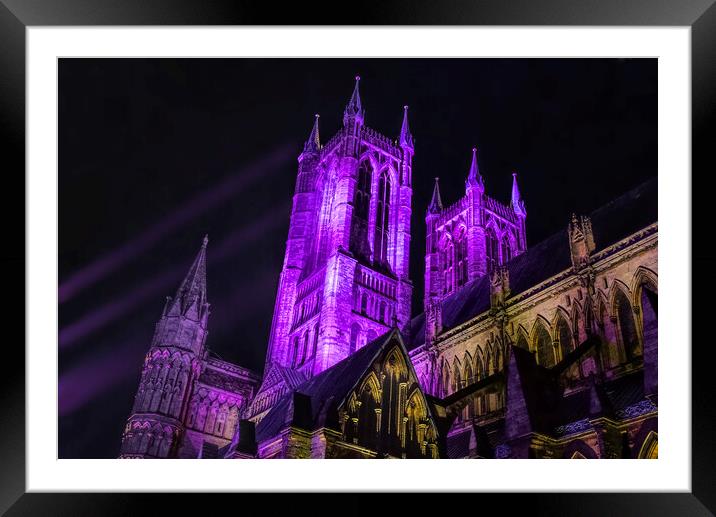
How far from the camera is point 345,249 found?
32094 mm

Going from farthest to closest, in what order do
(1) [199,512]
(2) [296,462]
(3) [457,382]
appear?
(3) [457,382]
(2) [296,462]
(1) [199,512]

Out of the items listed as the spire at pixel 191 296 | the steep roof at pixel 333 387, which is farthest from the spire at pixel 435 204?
the steep roof at pixel 333 387

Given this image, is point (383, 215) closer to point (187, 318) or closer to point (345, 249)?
point (345, 249)

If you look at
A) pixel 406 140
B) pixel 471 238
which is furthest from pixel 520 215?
pixel 406 140

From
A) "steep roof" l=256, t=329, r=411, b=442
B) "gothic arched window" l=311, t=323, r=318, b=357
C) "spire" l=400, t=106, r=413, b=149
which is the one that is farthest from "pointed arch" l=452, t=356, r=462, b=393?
"spire" l=400, t=106, r=413, b=149

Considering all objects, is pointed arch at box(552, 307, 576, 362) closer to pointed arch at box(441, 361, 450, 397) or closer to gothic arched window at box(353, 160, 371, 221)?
pointed arch at box(441, 361, 450, 397)

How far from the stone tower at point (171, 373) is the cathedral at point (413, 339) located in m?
0.07

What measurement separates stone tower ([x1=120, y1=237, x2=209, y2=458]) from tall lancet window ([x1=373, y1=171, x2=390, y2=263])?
10.4 m
